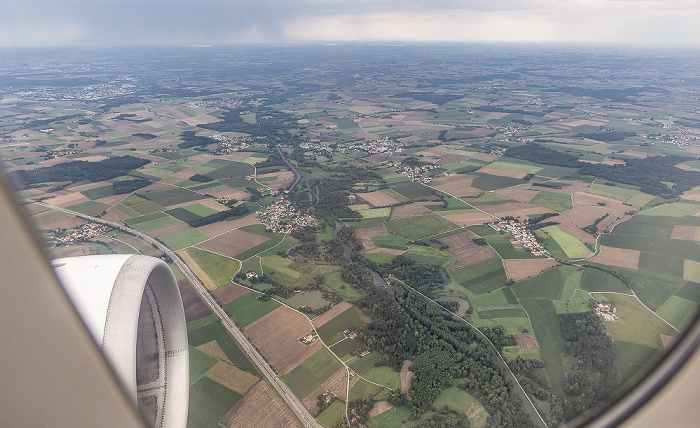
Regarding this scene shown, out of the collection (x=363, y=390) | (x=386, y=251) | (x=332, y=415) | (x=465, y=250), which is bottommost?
(x=386, y=251)

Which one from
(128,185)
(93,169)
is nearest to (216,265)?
(128,185)

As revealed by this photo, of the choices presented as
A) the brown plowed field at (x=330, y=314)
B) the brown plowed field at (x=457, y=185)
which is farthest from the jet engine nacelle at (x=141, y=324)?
the brown plowed field at (x=457, y=185)

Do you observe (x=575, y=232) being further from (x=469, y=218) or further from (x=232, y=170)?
(x=232, y=170)

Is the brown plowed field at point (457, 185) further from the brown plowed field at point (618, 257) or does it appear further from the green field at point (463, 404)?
the green field at point (463, 404)

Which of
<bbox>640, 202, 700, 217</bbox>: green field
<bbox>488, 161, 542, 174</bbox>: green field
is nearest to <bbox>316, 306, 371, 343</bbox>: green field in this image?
<bbox>640, 202, 700, 217</bbox>: green field

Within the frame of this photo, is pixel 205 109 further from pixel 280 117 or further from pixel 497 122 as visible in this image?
pixel 497 122

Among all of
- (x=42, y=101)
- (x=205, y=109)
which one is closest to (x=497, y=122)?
(x=205, y=109)
